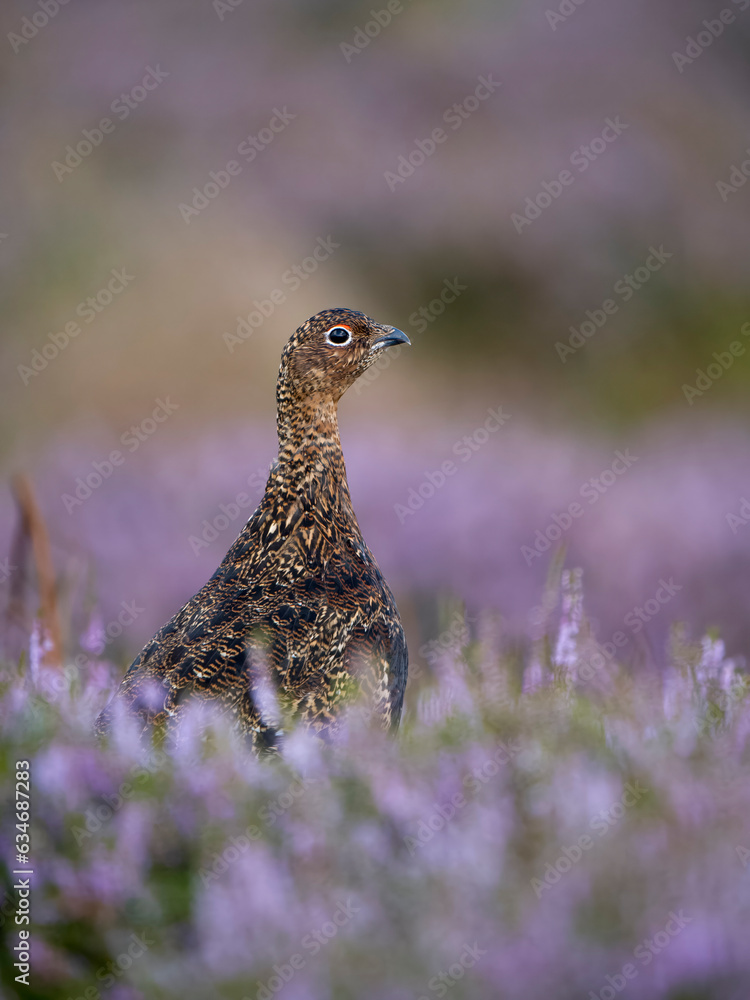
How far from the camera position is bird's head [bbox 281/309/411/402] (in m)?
4.36

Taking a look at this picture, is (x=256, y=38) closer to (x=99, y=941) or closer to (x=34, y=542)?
(x=34, y=542)

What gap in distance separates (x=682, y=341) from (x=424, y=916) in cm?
1817

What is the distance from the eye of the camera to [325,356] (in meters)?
4.38

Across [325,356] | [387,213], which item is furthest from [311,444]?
[387,213]

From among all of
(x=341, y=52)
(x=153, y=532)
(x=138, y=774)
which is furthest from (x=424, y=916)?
(x=341, y=52)

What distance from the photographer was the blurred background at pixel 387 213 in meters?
16.4

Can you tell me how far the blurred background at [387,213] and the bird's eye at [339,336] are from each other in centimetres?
824

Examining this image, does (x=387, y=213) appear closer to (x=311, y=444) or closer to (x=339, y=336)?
(x=339, y=336)

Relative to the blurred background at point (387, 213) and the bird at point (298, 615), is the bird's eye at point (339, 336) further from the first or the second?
the blurred background at point (387, 213)

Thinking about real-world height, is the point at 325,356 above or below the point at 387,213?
below

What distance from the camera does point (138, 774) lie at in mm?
2748

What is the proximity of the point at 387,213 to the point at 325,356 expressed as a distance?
15649mm

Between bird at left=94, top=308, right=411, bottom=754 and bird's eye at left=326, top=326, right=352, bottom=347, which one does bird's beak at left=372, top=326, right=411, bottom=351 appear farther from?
bird's eye at left=326, top=326, right=352, bottom=347

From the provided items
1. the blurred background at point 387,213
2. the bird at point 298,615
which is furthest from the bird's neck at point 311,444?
the blurred background at point 387,213
